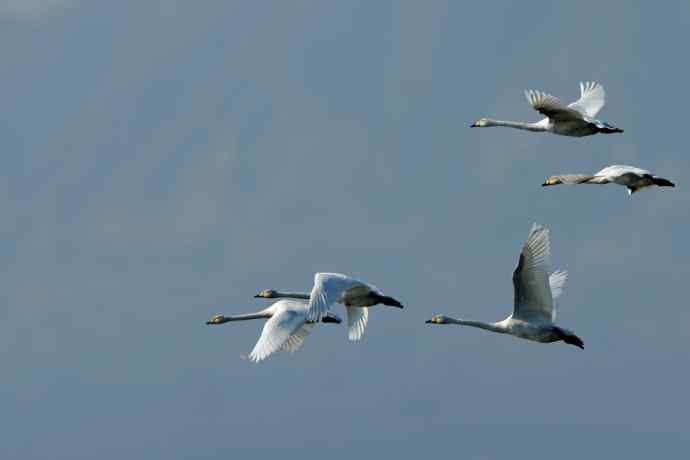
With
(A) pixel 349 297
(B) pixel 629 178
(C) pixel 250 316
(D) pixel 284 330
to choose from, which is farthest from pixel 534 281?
(C) pixel 250 316

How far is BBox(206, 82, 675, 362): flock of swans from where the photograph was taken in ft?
120

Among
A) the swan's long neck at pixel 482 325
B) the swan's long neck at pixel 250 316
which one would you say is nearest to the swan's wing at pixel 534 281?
the swan's long neck at pixel 482 325

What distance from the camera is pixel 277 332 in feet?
128

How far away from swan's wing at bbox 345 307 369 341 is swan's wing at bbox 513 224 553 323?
16.4ft

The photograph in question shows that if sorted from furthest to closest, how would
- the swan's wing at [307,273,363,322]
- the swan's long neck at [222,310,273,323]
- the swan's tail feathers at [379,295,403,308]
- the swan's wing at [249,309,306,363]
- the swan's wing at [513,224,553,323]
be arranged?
1. the swan's long neck at [222,310,273,323]
2. the swan's tail feathers at [379,295,403,308]
3. the swan's wing at [249,309,306,363]
4. the swan's wing at [307,273,363,322]
5. the swan's wing at [513,224,553,323]

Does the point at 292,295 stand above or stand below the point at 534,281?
below

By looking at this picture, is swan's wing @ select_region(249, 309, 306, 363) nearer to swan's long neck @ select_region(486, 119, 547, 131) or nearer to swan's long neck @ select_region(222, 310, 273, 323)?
swan's long neck @ select_region(222, 310, 273, 323)

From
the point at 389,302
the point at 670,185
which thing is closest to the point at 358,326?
the point at 389,302

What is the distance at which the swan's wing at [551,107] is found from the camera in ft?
127

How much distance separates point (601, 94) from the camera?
142 ft

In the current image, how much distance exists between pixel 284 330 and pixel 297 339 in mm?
2841

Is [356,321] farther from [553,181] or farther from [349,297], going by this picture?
[553,181]

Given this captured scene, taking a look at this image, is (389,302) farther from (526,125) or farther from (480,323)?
(526,125)

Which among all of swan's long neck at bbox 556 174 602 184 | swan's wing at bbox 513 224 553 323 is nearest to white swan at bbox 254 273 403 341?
swan's wing at bbox 513 224 553 323
